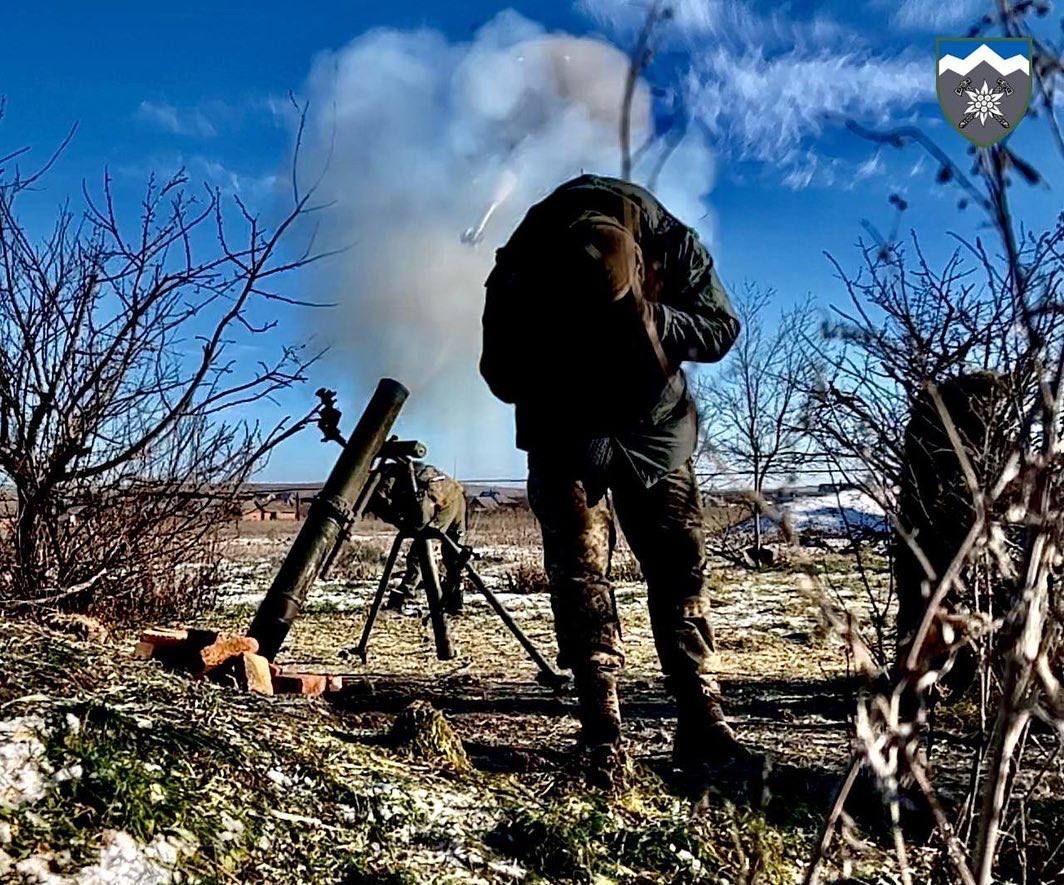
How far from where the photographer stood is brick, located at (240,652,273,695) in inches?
131

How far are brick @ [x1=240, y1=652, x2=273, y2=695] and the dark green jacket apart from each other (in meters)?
1.32

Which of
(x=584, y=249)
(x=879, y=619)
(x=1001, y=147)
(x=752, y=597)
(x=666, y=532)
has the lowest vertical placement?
(x=752, y=597)

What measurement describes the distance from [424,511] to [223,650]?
2.16 m

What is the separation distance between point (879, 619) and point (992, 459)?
572 mm

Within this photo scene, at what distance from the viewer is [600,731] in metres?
2.81

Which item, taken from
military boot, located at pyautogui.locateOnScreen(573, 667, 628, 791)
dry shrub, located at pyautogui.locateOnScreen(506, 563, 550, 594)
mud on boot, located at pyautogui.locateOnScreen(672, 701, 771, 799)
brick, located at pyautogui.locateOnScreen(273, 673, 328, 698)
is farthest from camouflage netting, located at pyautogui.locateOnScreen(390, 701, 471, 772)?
dry shrub, located at pyautogui.locateOnScreen(506, 563, 550, 594)

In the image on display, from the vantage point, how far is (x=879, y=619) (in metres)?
2.43

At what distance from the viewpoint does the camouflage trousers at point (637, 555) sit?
2.97 metres

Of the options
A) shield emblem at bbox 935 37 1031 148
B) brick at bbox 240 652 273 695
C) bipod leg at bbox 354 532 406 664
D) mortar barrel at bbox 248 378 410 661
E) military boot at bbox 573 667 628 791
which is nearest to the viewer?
shield emblem at bbox 935 37 1031 148

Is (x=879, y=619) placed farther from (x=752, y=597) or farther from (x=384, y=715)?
(x=752, y=597)

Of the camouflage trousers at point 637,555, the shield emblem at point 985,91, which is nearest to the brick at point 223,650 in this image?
the camouflage trousers at point 637,555

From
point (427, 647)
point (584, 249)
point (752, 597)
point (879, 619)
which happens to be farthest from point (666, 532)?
point (752, 597)

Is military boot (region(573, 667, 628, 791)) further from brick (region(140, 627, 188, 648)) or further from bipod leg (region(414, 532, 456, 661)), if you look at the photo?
bipod leg (region(414, 532, 456, 661))

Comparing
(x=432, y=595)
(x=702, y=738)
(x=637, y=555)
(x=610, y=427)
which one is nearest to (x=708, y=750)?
(x=702, y=738)
